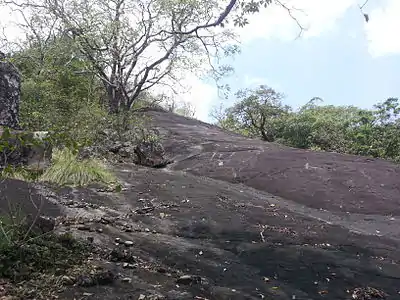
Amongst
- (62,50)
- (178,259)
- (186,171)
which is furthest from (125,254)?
(62,50)

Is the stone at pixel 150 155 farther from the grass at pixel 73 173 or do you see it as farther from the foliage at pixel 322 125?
the foliage at pixel 322 125

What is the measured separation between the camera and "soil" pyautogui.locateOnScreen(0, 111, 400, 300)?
13.5 ft

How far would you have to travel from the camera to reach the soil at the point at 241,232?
4.11m

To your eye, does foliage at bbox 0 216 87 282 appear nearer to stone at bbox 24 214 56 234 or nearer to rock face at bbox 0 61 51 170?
stone at bbox 24 214 56 234

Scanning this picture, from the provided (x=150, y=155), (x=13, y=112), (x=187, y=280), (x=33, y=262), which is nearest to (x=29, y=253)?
(x=33, y=262)

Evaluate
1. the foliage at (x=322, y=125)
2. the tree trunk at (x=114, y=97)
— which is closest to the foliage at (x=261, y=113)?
the foliage at (x=322, y=125)

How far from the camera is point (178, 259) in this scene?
15.5ft

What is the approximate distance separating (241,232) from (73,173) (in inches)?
135

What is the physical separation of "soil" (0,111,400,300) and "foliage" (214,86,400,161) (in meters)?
5.84

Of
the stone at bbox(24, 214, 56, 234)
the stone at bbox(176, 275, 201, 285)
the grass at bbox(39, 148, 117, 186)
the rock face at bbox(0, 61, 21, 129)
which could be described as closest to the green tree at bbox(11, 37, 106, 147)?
the rock face at bbox(0, 61, 21, 129)

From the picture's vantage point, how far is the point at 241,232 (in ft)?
20.9

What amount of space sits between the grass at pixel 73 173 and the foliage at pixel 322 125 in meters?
12.5

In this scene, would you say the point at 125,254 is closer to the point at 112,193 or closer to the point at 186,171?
the point at 112,193

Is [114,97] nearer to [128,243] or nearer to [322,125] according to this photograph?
[322,125]
